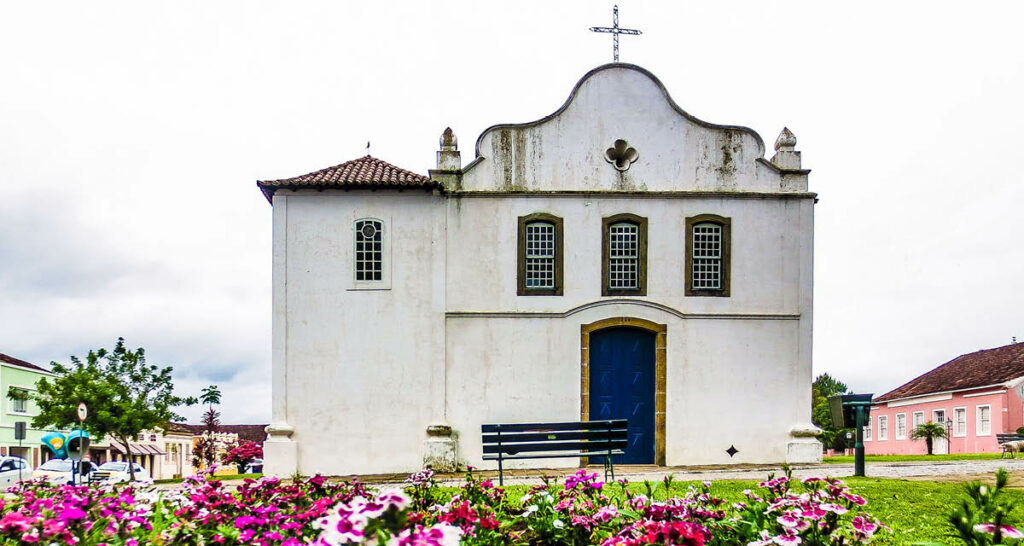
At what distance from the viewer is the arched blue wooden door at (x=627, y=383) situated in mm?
17688

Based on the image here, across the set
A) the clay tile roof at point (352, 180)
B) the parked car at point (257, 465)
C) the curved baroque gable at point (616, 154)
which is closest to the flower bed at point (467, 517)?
the clay tile roof at point (352, 180)

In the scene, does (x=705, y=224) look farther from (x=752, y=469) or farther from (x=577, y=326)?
(x=752, y=469)

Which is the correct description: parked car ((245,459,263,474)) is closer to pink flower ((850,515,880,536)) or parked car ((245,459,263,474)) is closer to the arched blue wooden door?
the arched blue wooden door

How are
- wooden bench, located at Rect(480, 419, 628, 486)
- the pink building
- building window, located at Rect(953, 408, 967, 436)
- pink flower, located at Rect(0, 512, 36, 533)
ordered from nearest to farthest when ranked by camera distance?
pink flower, located at Rect(0, 512, 36, 533) < wooden bench, located at Rect(480, 419, 628, 486) < the pink building < building window, located at Rect(953, 408, 967, 436)

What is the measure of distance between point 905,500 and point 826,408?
51529 mm

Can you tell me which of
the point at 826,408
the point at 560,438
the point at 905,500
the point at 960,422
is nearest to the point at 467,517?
the point at 905,500

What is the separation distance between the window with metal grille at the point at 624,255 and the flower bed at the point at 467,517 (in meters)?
11.3

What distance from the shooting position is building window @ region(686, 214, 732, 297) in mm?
17922

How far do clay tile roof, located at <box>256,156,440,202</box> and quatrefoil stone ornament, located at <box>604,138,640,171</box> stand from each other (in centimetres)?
372

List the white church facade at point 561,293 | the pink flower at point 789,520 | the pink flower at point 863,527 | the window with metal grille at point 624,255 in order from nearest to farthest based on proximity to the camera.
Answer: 1. the pink flower at point 789,520
2. the pink flower at point 863,527
3. the white church facade at point 561,293
4. the window with metal grille at point 624,255

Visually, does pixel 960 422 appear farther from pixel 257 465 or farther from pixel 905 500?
pixel 905 500

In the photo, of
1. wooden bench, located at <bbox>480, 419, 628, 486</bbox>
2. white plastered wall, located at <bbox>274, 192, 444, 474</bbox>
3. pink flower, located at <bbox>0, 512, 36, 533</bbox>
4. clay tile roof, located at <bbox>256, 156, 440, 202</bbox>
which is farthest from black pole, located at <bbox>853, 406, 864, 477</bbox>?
pink flower, located at <bbox>0, 512, 36, 533</bbox>

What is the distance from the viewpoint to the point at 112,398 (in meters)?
35.9

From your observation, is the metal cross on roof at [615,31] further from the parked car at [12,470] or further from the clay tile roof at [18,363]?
the clay tile roof at [18,363]
